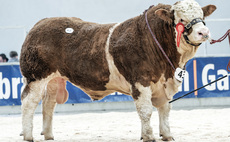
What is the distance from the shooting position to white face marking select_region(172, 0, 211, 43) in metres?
5.17

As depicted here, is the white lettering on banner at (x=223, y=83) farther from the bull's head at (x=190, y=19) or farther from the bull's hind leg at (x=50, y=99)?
the bull's head at (x=190, y=19)

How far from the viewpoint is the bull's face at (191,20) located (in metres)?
5.16

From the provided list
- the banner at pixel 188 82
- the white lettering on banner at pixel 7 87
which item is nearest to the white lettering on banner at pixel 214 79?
the banner at pixel 188 82

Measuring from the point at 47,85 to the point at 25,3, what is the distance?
8.78m

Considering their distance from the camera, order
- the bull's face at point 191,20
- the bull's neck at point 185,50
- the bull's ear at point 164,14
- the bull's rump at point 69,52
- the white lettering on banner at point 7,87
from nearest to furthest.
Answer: the bull's face at point 191,20, the bull's ear at point 164,14, the bull's neck at point 185,50, the bull's rump at point 69,52, the white lettering on banner at point 7,87

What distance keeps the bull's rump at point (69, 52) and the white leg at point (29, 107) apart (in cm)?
14

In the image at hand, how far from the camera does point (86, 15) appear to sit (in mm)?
14500

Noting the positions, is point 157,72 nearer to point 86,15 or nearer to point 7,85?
A: point 7,85

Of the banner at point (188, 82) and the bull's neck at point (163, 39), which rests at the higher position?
Answer: the bull's neck at point (163, 39)

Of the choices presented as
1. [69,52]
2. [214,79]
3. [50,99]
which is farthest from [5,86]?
[69,52]

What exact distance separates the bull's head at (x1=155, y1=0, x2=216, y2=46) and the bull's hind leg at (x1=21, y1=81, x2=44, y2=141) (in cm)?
208

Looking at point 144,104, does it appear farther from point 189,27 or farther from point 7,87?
point 7,87

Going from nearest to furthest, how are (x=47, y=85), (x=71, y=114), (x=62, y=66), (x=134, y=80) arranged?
(x=134, y=80), (x=62, y=66), (x=47, y=85), (x=71, y=114)

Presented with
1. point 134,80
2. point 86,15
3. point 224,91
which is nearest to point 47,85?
point 134,80
